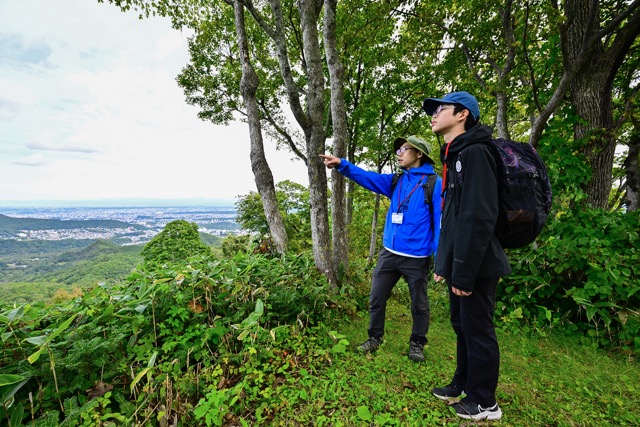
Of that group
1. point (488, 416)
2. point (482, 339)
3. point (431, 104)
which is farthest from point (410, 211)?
point (488, 416)

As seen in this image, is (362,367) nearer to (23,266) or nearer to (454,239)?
(454,239)

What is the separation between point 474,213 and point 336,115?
11.0ft

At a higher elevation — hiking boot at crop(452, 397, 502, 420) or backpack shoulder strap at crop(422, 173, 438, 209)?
backpack shoulder strap at crop(422, 173, 438, 209)

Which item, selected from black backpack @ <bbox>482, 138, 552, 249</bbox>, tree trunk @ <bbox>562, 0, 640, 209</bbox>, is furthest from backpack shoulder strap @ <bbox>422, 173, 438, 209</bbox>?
tree trunk @ <bbox>562, 0, 640, 209</bbox>

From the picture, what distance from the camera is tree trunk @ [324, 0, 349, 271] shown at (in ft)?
14.3

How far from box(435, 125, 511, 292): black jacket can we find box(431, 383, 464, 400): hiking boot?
1.14 m

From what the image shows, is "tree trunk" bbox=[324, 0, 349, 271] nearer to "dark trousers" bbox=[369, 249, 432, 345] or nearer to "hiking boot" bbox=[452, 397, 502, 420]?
"dark trousers" bbox=[369, 249, 432, 345]

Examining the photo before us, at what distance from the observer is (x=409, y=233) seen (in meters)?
2.92

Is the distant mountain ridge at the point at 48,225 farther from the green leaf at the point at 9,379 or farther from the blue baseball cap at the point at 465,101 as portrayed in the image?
the blue baseball cap at the point at 465,101

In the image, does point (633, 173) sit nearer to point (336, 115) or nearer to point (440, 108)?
point (336, 115)

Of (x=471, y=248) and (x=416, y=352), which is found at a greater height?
(x=471, y=248)

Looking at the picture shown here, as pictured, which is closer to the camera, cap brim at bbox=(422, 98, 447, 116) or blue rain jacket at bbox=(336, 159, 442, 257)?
cap brim at bbox=(422, 98, 447, 116)

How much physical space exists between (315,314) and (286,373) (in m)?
1.09

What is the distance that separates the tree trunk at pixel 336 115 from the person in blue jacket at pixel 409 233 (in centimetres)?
153
